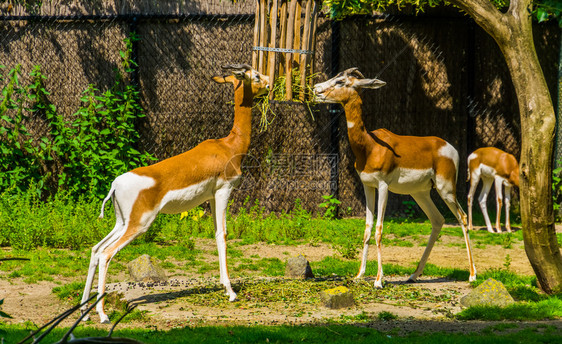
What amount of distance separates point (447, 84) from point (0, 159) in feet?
27.1

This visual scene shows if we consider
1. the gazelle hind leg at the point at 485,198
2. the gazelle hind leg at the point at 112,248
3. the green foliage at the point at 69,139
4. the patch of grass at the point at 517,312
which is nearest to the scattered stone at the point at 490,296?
the patch of grass at the point at 517,312

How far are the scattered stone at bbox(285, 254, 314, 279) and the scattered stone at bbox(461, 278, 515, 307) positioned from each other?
1991 millimetres

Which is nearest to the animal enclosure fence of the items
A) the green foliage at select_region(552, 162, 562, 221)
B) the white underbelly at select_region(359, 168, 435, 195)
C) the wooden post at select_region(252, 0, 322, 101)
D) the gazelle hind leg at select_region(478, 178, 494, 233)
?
the gazelle hind leg at select_region(478, 178, 494, 233)

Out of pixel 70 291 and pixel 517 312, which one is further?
pixel 70 291

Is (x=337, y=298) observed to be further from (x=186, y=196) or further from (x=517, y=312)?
(x=186, y=196)

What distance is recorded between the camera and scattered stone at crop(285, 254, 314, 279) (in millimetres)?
7629

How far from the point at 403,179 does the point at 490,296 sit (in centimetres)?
177

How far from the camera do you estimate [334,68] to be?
462 inches

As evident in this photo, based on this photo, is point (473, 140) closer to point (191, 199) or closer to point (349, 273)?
point (349, 273)

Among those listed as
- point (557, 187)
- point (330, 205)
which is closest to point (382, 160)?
point (330, 205)

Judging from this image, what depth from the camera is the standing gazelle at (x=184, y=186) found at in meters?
6.07

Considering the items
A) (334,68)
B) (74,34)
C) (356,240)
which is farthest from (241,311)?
(74,34)

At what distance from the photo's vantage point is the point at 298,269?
764 centimetres

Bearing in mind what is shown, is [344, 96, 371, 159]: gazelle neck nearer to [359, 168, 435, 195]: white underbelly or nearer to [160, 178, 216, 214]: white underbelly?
[359, 168, 435, 195]: white underbelly
